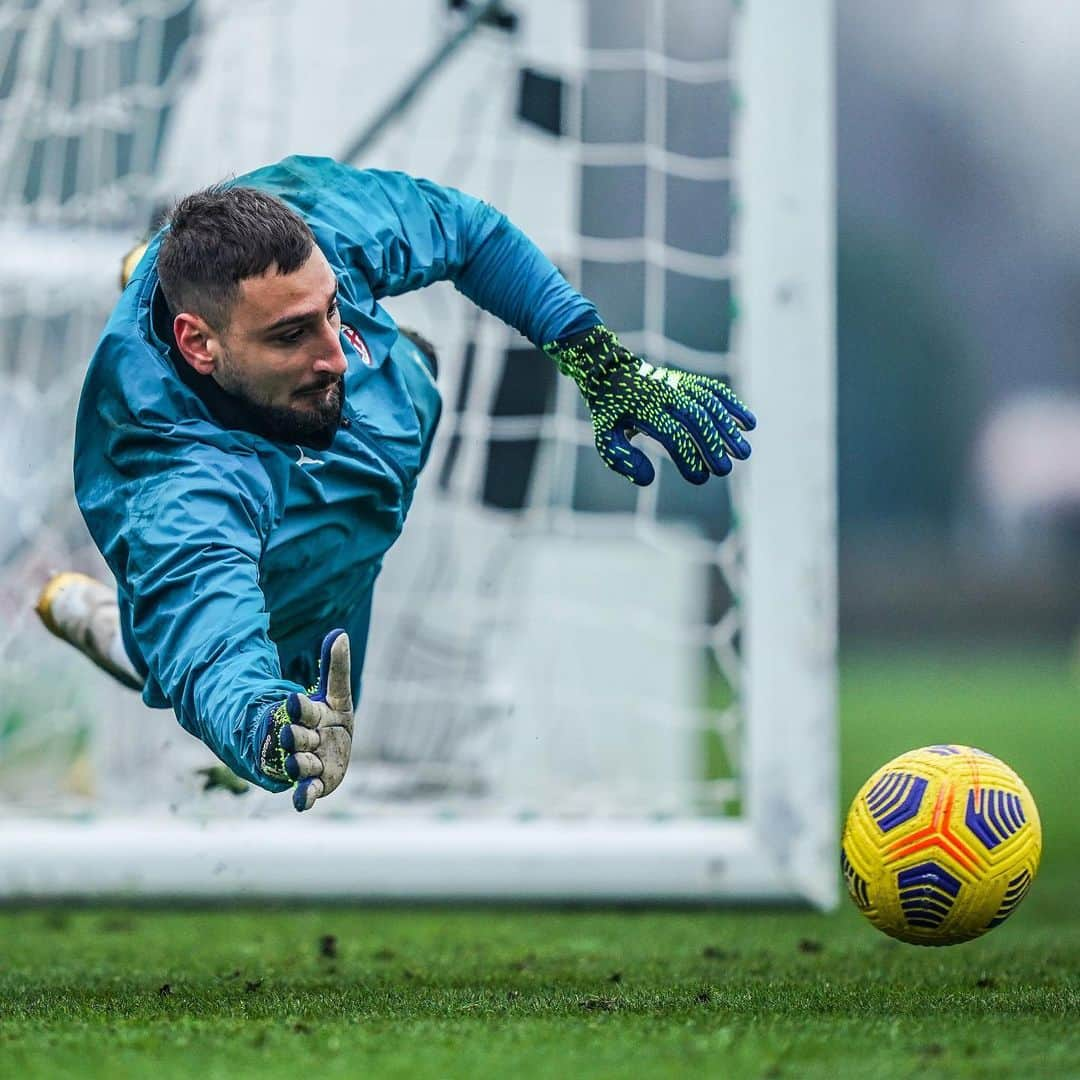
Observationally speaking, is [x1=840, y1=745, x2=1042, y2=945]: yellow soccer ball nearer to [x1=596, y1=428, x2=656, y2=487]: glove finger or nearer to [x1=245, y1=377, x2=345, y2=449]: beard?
[x1=596, y1=428, x2=656, y2=487]: glove finger

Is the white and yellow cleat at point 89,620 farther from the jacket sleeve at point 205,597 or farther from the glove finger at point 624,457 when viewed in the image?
the glove finger at point 624,457

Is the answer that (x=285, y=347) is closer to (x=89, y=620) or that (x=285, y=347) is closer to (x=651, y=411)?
(x=651, y=411)

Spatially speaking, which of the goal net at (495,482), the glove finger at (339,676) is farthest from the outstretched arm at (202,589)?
the goal net at (495,482)

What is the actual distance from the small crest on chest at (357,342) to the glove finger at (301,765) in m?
1.36

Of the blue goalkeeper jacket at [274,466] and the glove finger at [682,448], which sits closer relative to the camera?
the blue goalkeeper jacket at [274,466]

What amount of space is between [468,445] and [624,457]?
237cm

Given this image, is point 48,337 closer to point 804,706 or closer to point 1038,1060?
point 804,706

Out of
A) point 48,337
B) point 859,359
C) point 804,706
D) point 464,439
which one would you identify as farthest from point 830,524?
point 859,359

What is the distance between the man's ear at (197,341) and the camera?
363cm

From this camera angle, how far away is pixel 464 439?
6309 millimetres

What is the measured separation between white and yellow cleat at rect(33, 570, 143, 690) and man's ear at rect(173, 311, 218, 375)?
1250 mm

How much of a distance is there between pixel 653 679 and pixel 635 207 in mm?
2173

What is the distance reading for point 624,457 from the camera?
13.1ft

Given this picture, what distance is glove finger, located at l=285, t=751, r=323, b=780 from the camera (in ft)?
9.52
